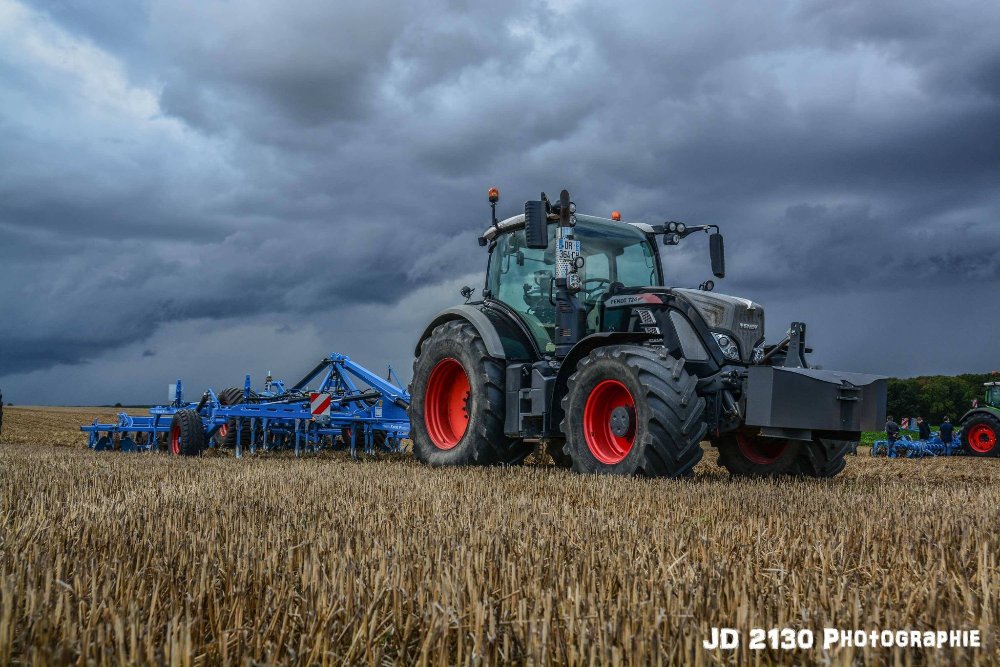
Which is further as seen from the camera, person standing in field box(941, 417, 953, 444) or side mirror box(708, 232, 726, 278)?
person standing in field box(941, 417, 953, 444)

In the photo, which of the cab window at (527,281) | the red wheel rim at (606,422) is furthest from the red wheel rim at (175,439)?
the red wheel rim at (606,422)

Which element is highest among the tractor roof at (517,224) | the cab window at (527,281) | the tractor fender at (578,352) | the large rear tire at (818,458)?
the tractor roof at (517,224)

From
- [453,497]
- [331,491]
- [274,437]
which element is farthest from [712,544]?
[274,437]

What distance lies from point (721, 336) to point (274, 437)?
709 centimetres

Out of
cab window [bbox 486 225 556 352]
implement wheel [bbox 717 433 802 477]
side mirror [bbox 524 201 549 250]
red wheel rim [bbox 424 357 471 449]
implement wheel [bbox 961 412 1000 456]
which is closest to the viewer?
side mirror [bbox 524 201 549 250]

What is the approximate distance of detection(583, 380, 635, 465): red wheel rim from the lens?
6781 mm

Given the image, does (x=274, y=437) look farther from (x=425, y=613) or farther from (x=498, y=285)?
(x=425, y=613)

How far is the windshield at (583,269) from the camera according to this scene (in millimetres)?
7965

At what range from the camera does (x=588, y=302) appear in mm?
7805

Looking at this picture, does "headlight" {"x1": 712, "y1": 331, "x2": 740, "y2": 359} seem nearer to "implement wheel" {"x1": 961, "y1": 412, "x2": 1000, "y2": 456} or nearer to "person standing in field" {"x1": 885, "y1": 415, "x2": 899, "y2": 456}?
"person standing in field" {"x1": 885, "y1": 415, "x2": 899, "y2": 456}

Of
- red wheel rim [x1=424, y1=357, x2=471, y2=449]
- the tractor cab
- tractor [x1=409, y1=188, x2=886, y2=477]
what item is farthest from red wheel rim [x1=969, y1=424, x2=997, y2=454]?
red wheel rim [x1=424, y1=357, x2=471, y2=449]

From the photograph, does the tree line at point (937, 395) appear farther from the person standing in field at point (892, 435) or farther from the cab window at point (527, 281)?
the cab window at point (527, 281)

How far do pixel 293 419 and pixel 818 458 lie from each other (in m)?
6.87

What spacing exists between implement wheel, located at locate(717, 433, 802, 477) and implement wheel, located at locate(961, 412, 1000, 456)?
10.9 metres
